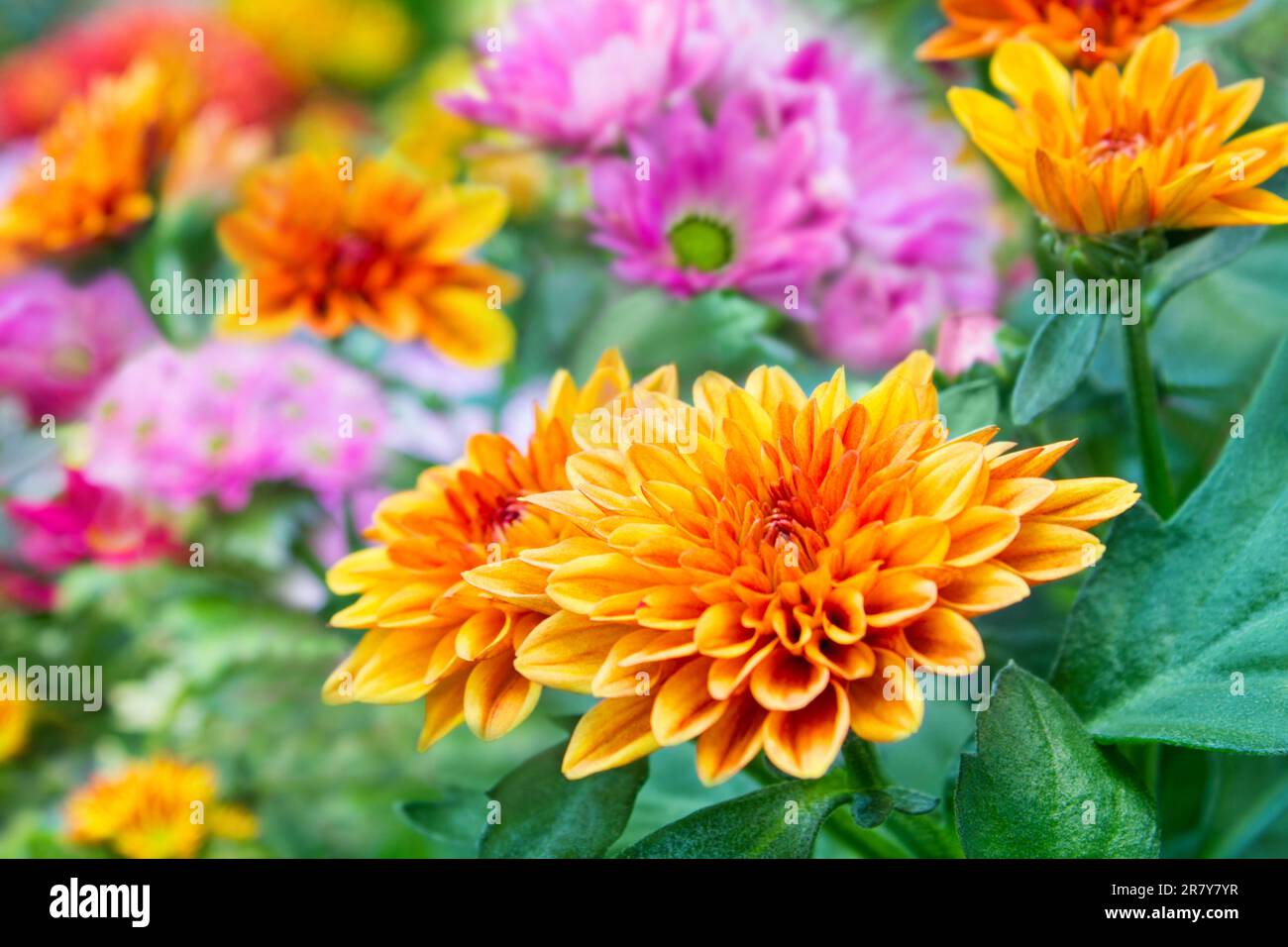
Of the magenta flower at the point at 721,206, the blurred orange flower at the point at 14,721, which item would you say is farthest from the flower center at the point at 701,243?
the blurred orange flower at the point at 14,721

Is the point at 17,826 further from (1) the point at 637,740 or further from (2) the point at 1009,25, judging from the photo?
(2) the point at 1009,25

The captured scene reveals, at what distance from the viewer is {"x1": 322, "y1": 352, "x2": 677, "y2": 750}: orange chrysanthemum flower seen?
0.91ft

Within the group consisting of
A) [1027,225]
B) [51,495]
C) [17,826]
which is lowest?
[17,826]

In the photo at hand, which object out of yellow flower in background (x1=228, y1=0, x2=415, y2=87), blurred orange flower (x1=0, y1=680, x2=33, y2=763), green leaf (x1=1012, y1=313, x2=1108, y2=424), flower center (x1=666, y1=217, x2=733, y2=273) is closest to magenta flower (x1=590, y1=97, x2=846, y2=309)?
flower center (x1=666, y1=217, x2=733, y2=273)

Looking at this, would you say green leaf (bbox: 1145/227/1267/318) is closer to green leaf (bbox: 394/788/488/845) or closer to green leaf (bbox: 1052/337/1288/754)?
green leaf (bbox: 1052/337/1288/754)

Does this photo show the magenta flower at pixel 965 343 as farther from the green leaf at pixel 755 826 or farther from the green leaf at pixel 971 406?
the green leaf at pixel 755 826

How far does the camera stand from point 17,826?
51 cm

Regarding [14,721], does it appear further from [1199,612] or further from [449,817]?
[1199,612]

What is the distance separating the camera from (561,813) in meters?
0.30

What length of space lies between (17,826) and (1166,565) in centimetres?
44

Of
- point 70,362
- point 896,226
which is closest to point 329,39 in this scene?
point 70,362

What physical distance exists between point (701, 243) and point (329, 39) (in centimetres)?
26

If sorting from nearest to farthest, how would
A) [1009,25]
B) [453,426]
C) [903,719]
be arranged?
[903,719]
[1009,25]
[453,426]

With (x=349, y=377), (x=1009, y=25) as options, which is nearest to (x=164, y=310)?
(x=349, y=377)
